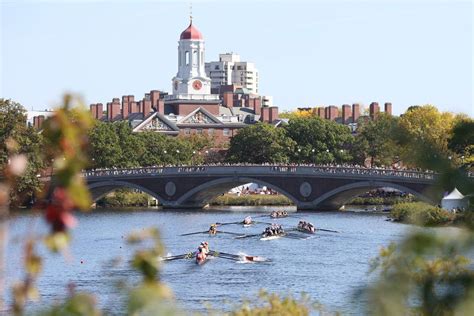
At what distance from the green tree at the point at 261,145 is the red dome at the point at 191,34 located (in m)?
29.9

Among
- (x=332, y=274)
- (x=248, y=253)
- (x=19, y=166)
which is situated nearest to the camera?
(x=19, y=166)

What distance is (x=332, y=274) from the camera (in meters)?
42.2

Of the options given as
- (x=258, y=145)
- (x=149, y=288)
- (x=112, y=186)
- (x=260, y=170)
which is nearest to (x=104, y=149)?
(x=112, y=186)

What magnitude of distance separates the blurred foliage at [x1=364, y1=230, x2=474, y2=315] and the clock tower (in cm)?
13045

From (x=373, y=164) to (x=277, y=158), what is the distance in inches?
376

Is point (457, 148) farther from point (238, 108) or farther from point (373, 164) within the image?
point (238, 108)

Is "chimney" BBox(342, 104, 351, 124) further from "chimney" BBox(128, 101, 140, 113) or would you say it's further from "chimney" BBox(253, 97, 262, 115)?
"chimney" BBox(128, 101, 140, 113)

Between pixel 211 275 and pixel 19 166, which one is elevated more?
pixel 19 166

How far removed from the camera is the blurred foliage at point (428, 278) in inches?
195

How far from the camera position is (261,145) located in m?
110

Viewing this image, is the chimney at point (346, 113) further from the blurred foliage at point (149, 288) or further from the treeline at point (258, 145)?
the blurred foliage at point (149, 288)

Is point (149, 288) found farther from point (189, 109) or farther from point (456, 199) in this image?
point (189, 109)

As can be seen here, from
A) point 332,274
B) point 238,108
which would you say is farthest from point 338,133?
point 332,274

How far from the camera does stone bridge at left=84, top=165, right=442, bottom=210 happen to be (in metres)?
79.2
